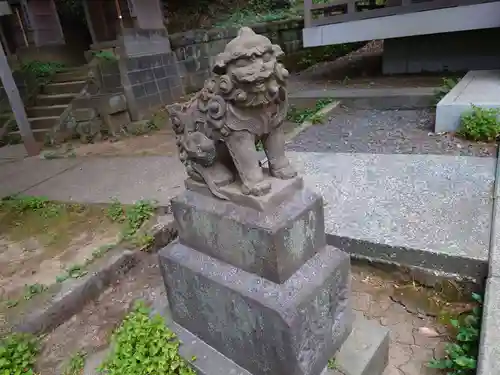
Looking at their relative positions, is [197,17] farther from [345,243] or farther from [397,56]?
[345,243]

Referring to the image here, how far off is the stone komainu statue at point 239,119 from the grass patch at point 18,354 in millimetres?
1500

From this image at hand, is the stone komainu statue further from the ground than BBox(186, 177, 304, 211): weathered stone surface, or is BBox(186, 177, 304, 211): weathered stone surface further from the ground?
the stone komainu statue

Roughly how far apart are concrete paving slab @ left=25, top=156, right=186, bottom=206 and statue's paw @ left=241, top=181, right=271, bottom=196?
2.04 metres

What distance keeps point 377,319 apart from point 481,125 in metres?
2.92

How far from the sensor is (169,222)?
10.8 ft

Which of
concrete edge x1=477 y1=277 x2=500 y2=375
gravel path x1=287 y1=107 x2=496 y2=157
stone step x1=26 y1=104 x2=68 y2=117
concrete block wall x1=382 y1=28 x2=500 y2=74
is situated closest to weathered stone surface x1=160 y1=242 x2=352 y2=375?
concrete edge x1=477 y1=277 x2=500 y2=375

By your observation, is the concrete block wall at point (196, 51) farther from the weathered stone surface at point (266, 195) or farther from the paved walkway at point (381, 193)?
the weathered stone surface at point (266, 195)

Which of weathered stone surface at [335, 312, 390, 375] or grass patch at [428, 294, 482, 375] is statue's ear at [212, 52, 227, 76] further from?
grass patch at [428, 294, 482, 375]

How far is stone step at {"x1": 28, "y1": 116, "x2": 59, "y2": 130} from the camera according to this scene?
698 centimetres

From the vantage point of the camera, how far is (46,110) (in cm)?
719

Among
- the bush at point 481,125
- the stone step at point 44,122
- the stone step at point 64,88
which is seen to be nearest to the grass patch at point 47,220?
the stone step at point 44,122

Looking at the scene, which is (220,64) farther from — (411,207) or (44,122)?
(44,122)

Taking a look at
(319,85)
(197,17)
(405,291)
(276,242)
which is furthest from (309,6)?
(276,242)

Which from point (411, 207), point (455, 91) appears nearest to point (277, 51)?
point (411, 207)
